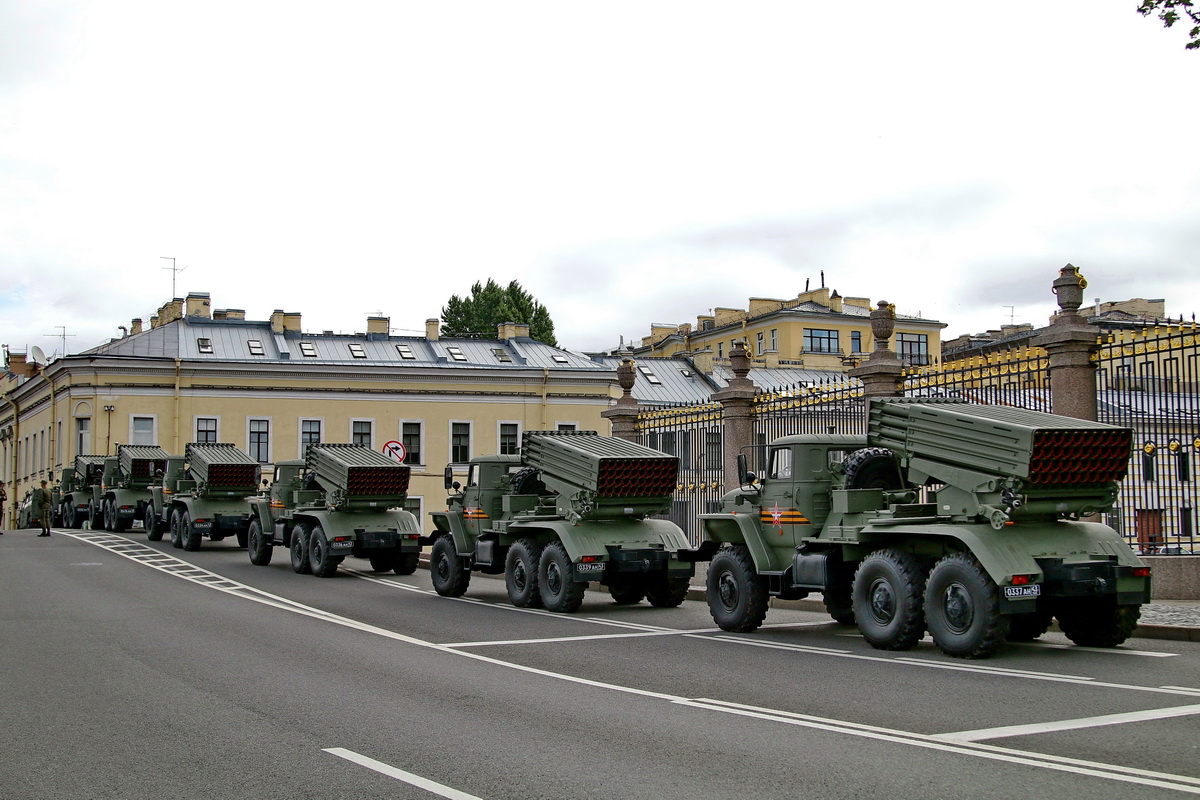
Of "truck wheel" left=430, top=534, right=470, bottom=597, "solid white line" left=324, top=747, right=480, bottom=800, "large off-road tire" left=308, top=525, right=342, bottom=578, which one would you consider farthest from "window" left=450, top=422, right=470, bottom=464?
"solid white line" left=324, top=747, right=480, bottom=800

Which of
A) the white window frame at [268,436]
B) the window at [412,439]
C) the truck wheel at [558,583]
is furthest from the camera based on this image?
the window at [412,439]

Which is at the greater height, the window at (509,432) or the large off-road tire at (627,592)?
the window at (509,432)

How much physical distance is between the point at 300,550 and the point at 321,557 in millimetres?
965

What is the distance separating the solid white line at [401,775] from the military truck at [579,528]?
8737 millimetres

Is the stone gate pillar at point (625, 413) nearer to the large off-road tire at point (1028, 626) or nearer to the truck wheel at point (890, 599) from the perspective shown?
the truck wheel at point (890, 599)

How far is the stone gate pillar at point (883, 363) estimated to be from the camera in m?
16.9

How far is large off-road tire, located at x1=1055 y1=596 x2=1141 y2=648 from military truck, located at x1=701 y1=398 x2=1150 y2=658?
0.01 meters

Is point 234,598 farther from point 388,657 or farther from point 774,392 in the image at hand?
point 774,392

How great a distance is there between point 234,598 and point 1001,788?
14417mm

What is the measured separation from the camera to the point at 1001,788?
603 cm

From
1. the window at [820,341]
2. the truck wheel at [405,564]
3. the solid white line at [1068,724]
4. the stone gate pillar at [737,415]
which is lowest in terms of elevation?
the truck wheel at [405,564]

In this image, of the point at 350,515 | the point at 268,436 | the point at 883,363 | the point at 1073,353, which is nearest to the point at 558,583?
the point at 883,363

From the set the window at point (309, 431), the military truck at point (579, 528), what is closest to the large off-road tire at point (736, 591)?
the military truck at point (579, 528)

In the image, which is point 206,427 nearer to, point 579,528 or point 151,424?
point 151,424
